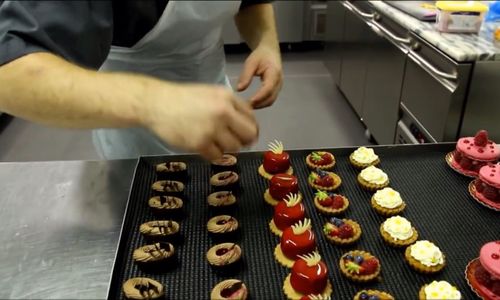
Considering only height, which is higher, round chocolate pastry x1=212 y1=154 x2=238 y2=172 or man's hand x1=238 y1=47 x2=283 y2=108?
man's hand x1=238 y1=47 x2=283 y2=108

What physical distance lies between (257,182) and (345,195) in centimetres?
18

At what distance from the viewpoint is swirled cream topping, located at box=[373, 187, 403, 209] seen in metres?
0.91

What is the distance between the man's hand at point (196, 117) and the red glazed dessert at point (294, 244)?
0.23m

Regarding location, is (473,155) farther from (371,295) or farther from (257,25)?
(257,25)

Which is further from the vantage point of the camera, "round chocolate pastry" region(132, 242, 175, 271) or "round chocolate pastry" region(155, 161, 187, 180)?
"round chocolate pastry" region(155, 161, 187, 180)

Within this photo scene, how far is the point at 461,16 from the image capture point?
5.45 feet

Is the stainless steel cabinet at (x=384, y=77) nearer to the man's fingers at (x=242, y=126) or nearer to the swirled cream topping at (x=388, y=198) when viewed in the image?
the swirled cream topping at (x=388, y=198)

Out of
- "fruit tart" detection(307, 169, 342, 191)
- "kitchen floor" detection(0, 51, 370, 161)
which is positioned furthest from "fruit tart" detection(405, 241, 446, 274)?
"kitchen floor" detection(0, 51, 370, 161)

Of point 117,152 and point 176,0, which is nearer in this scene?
point 176,0

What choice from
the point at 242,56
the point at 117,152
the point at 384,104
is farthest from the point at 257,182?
the point at 242,56

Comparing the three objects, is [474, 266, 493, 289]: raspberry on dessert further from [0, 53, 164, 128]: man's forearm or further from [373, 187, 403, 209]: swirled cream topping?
[0, 53, 164, 128]: man's forearm

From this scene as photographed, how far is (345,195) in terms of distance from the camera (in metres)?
1.00

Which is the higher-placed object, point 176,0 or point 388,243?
point 176,0

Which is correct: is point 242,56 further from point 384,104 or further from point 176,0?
point 176,0
